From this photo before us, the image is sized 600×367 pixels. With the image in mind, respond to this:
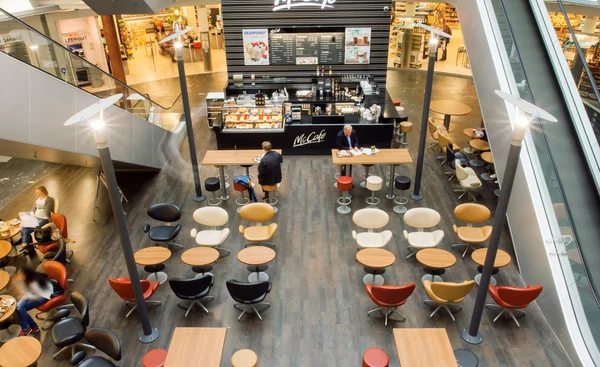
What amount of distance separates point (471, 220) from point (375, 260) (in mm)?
2198

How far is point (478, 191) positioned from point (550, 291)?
401cm

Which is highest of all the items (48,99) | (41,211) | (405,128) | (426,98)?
(48,99)

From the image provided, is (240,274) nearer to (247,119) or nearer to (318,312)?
(318,312)

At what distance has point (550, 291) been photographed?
636 cm

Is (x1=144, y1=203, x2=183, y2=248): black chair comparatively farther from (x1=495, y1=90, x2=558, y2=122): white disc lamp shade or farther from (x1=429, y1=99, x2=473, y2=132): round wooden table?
(x1=429, y1=99, x2=473, y2=132): round wooden table

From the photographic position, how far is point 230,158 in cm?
957

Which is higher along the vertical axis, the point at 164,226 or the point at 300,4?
the point at 300,4

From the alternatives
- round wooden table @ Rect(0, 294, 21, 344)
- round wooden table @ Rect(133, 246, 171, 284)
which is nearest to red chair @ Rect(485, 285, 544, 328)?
round wooden table @ Rect(133, 246, 171, 284)

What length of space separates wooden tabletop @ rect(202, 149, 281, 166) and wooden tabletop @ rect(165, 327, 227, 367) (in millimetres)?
4424

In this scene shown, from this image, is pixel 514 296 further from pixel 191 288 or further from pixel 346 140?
pixel 346 140

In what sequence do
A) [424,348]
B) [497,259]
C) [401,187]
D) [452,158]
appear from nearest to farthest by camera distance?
[424,348], [497,259], [401,187], [452,158]

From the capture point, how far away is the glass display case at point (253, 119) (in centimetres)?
1166

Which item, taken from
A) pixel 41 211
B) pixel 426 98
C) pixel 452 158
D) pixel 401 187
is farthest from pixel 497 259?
pixel 41 211

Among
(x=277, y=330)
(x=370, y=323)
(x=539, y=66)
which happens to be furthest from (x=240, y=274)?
(x=539, y=66)
